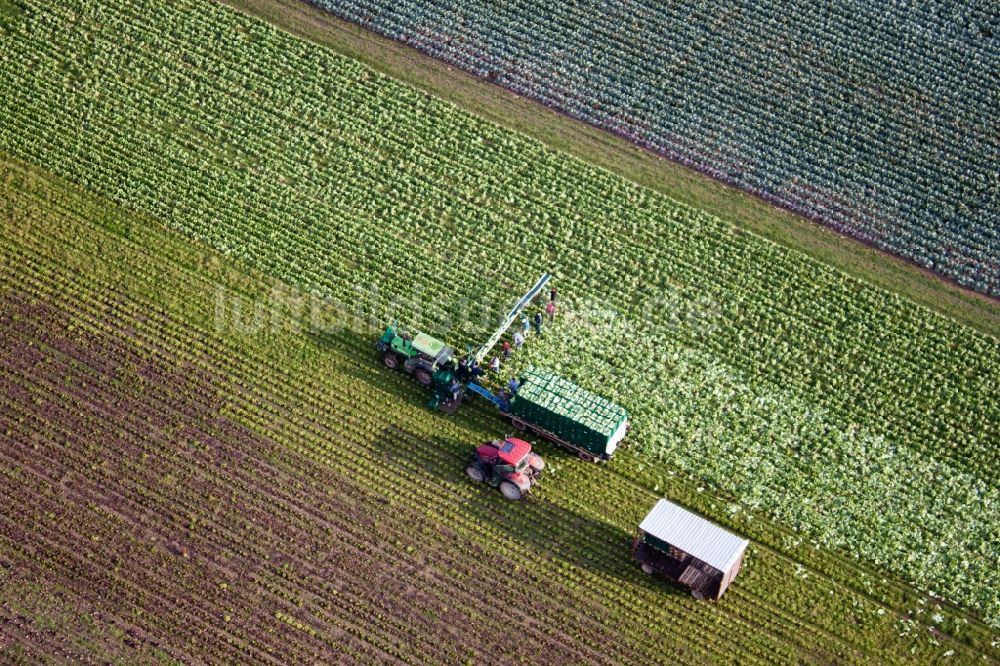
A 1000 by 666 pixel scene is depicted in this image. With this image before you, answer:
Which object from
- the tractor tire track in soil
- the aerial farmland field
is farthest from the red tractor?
the tractor tire track in soil

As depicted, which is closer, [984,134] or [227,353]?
[227,353]

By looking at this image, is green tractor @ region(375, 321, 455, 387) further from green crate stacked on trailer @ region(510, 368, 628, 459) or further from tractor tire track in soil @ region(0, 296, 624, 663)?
tractor tire track in soil @ region(0, 296, 624, 663)

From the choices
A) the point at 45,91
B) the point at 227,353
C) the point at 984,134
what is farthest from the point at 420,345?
the point at 984,134

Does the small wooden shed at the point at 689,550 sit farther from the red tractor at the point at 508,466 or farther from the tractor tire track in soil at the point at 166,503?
the red tractor at the point at 508,466

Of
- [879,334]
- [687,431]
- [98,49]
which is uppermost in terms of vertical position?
[879,334]

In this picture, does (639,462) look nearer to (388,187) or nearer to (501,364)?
(501,364)

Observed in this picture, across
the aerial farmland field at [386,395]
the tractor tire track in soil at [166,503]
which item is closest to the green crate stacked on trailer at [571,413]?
the aerial farmland field at [386,395]
